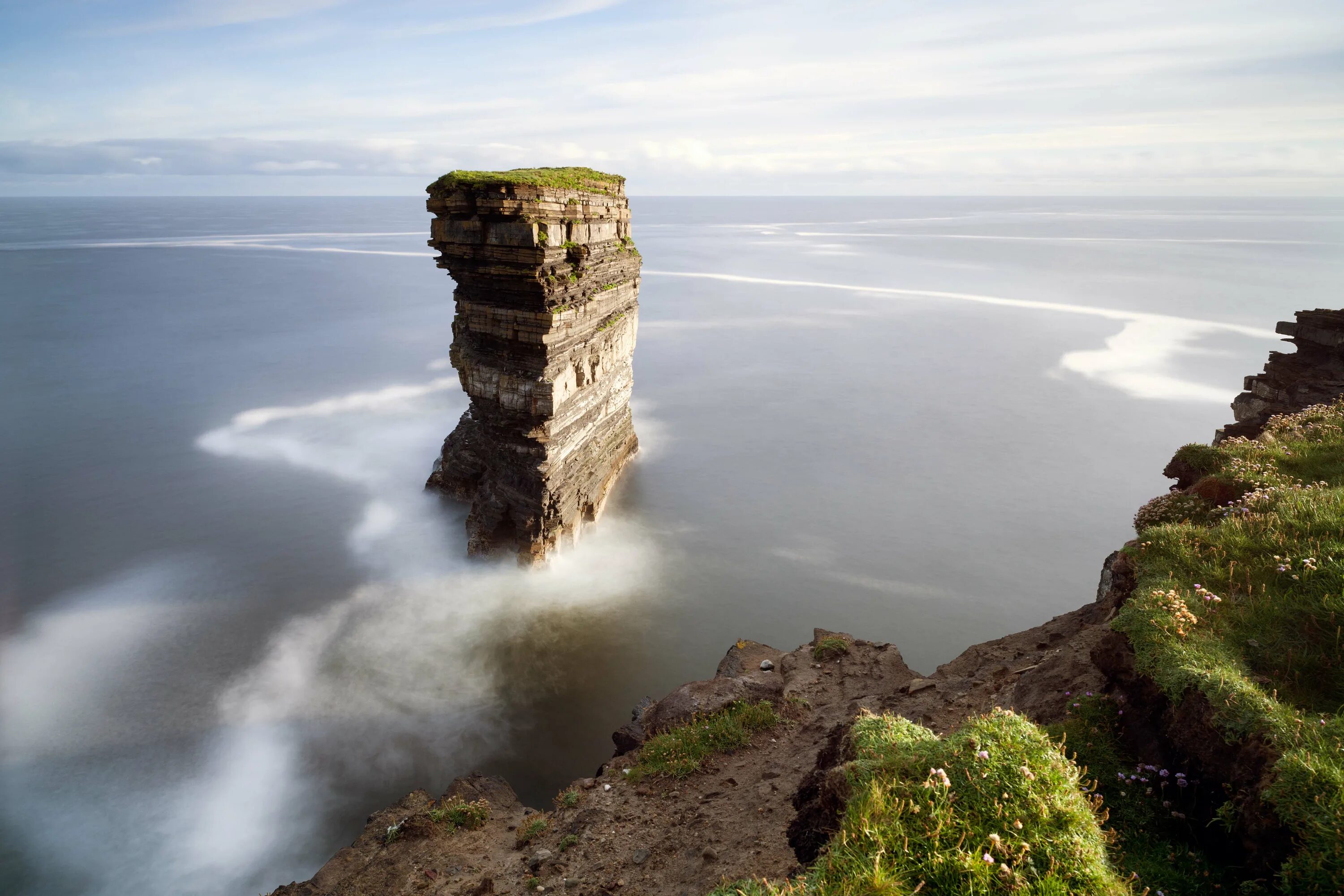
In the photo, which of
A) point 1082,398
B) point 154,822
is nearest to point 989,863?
point 154,822

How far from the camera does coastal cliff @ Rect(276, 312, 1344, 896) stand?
369 cm

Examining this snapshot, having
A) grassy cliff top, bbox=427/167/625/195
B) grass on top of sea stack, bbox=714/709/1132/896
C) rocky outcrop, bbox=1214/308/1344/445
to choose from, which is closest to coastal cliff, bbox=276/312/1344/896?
grass on top of sea stack, bbox=714/709/1132/896

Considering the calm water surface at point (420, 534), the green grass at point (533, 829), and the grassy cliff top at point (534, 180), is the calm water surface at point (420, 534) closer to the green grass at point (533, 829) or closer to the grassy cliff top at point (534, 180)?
the green grass at point (533, 829)

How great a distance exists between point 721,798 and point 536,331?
27.7 feet

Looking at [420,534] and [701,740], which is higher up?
[701,740]

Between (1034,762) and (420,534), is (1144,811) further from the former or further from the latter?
(420,534)

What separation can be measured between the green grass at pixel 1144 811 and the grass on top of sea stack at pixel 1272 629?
63 cm

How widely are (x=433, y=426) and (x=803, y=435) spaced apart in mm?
12930

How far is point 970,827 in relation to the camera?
145 inches

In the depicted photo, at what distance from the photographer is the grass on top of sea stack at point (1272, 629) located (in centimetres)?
359

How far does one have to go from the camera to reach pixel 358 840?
8.13 metres

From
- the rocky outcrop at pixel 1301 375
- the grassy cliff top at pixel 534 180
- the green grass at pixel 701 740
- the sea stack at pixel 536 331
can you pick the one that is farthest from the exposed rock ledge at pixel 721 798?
the grassy cliff top at pixel 534 180

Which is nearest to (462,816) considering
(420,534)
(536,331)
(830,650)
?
(830,650)

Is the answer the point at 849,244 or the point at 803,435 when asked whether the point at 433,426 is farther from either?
the point at 849,244
